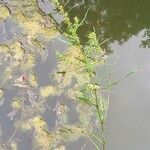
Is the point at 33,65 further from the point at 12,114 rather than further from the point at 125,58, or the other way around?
the point at 125,58

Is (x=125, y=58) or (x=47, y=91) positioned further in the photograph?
(x=125, y=58)

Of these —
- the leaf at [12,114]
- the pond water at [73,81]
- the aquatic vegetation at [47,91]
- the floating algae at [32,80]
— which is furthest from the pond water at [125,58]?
the leaf at [12,114]

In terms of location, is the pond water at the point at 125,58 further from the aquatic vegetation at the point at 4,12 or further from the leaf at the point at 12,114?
the leaf at the point at 12,114

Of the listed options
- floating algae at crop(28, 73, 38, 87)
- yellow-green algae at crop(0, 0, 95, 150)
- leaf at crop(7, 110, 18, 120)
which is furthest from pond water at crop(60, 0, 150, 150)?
leaf at crop(7, 110, 18, 120)

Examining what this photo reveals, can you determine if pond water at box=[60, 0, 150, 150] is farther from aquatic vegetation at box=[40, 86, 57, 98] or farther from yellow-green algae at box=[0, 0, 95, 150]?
aquatic vegetation at box=[40, 86, 57, 98]

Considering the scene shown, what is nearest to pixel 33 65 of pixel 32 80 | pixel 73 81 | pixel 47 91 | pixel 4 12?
pixel 32 80

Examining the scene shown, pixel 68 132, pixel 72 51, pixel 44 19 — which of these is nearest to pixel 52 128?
pixel 68 132

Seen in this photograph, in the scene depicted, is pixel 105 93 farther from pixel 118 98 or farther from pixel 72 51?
pixel 72 51
